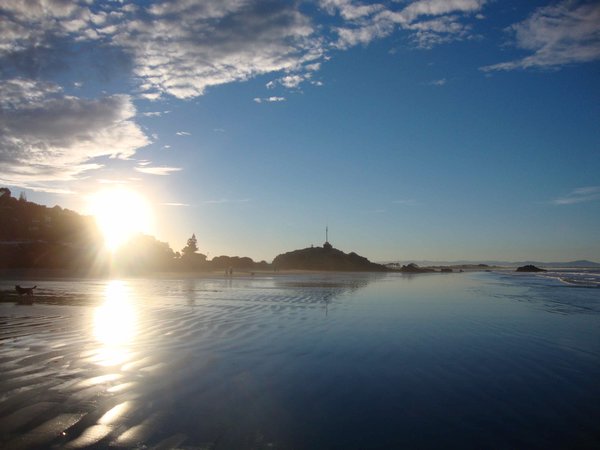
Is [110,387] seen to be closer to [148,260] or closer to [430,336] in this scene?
[430,336]

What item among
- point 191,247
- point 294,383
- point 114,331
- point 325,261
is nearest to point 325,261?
point 325,261

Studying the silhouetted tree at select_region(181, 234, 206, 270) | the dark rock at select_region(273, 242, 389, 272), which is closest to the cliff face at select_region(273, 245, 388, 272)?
the dark rock at select_region(273, 242, 389, 272)

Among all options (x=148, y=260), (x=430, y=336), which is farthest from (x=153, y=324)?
(x=148, y=260)

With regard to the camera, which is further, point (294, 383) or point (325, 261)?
point (325, 261)

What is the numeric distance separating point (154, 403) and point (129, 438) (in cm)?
135

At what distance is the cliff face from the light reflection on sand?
97.2m

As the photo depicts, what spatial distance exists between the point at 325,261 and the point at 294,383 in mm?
110646

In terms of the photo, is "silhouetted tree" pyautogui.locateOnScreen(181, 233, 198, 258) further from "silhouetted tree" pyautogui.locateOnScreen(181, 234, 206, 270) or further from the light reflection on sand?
the light reflection on sand

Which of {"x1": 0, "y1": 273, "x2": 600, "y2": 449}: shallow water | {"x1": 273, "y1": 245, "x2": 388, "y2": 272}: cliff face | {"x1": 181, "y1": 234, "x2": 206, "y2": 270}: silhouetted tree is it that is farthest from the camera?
Result: {"x1": 273, "y1": 245, "x2": 388, "y2": 272}: cliff face

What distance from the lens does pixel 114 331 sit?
1325 cm

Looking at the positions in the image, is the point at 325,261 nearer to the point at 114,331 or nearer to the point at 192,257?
the point at 192,257

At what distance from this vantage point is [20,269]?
5878cm

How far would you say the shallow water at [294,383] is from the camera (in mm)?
5641

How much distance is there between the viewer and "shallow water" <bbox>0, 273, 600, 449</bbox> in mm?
5641
